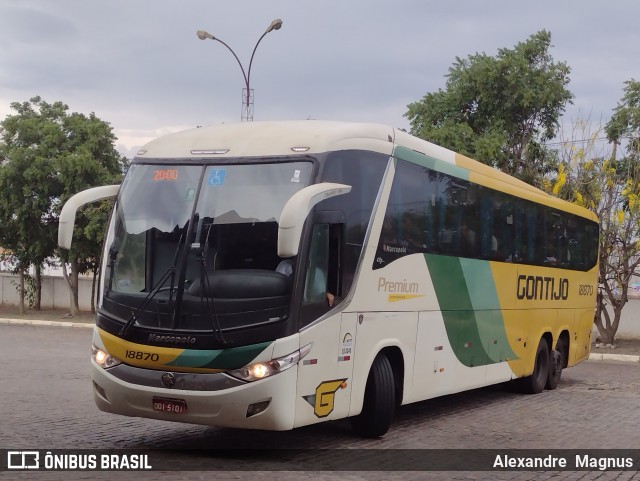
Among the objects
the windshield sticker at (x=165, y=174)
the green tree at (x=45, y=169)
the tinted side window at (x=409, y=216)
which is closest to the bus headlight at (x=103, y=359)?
the windshield sticker at (x=165, y=174)

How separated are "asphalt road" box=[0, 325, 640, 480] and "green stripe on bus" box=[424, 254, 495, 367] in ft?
3.00

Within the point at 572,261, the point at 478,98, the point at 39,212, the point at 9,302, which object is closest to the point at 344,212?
the point at 572,261

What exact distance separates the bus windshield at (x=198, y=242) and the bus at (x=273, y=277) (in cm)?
1

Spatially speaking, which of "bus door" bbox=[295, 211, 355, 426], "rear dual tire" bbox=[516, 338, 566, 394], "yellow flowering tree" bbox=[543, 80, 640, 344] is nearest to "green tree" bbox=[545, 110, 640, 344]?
"yellow flowering tree" bbox=[543, 80, 640, 344]

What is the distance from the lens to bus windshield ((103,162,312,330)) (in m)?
8.47

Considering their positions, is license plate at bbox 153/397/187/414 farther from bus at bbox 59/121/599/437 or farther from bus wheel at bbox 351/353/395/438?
bus wheel at bbox 351/353/395/438

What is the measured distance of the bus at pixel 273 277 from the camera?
8352 mm

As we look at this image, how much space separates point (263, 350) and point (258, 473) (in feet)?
3.66

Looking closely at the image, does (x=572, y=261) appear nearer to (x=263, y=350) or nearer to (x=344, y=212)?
(x=344, y=212)

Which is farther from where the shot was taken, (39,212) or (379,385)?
(39,212)

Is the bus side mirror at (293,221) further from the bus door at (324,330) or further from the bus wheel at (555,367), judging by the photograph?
the bus wheel at (555,367)

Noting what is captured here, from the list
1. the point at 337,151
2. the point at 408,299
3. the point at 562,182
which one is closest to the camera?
the point at 337,151

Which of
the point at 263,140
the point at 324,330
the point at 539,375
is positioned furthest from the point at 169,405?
the point at 539,375

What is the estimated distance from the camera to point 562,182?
26.7m
